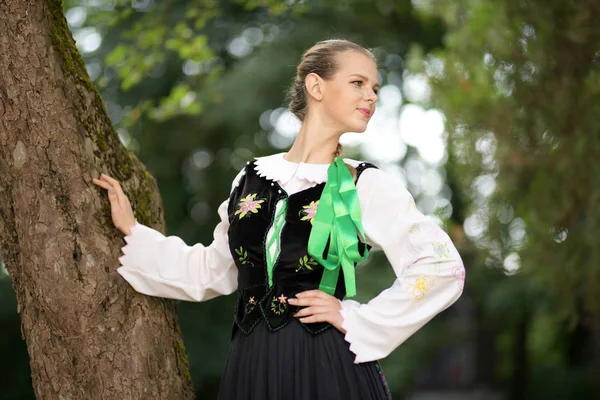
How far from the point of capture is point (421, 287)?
2072 millimetres

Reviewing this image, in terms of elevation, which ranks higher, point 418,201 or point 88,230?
point 88,230

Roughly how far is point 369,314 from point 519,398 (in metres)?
11.5

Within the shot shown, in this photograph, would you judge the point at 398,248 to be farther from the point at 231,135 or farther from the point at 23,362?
the point at 23,362

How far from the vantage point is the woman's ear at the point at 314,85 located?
234 centimetres

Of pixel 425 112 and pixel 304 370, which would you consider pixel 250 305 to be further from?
pixel 425 112

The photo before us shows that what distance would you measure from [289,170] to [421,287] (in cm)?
55

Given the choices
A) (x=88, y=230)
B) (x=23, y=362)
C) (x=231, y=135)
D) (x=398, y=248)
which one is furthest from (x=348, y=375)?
(x=23, y=362)

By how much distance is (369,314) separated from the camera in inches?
82.6

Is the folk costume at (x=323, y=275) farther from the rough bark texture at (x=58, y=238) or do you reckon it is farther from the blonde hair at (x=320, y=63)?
the blonde hair at (x=320, y=63)

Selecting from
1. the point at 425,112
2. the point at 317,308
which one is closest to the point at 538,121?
the point at 425,112

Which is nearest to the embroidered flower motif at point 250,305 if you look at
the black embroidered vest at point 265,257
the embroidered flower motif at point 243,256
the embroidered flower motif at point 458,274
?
the black embroidered vest at point 265,257

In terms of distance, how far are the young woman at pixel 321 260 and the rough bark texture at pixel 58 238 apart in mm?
104

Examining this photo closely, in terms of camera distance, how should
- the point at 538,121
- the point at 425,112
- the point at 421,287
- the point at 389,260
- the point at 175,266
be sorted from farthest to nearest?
1. the point at 425,112
2. the point at 538,121
3. the point at 175,266
4. the point at 389,260
5. the point at 421,287

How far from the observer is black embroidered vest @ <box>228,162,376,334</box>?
7.02 ft
